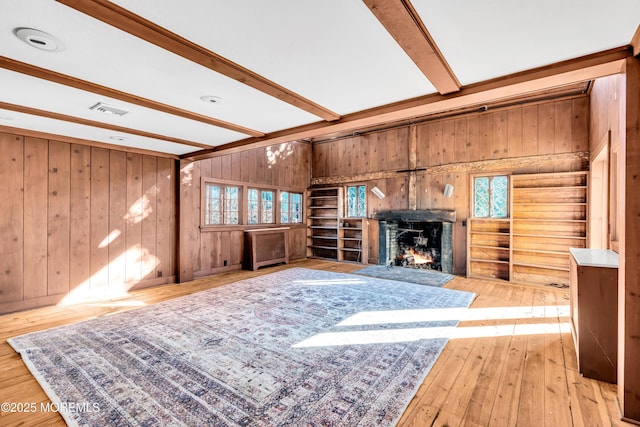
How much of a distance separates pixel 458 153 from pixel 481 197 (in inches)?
38.3

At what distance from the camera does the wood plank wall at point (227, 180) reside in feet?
17.6

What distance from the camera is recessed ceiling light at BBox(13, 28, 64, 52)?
5.34 feet

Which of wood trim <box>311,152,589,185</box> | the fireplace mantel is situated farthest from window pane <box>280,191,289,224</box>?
the fireplace mantel

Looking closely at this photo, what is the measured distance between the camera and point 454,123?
5902 mm

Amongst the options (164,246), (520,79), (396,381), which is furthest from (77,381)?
(520,79)

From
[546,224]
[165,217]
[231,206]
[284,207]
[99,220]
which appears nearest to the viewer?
[99,220]

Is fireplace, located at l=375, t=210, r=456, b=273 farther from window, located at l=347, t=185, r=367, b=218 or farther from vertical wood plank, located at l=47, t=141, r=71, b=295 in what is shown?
vertical wood plank, located at l=47, t=141, r=71, b=295

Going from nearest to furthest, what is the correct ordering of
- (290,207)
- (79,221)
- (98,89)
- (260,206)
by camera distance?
(98,89)
(79,221)
(260,206)
(290,207)

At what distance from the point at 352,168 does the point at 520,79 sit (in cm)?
520

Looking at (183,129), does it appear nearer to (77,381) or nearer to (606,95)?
(77,381)

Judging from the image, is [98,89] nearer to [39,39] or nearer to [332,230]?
[39,39]

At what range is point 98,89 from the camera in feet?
7.95

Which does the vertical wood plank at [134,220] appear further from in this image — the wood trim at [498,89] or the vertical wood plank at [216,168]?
the wood trim at [498,89]

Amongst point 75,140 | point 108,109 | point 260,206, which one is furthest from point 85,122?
point 260,206
